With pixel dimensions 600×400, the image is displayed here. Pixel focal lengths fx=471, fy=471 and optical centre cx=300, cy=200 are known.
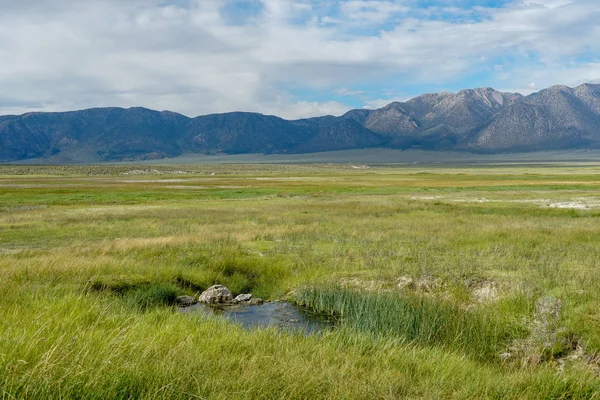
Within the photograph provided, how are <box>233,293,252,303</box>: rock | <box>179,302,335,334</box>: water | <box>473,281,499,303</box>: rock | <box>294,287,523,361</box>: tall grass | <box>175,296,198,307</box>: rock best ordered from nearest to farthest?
<box>294,287,523,361</box>: tall grass, <box>179,302,335,334</box>: water, <box>473,281,499,303</box>: rock, <box>175,296,198,307</box>: rock, <box>233,293,252,303</box>: rock

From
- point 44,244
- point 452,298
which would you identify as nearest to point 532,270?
point 452,298

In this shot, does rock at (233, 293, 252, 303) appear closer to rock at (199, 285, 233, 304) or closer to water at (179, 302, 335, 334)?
rock at (199, 285, 233, 304)

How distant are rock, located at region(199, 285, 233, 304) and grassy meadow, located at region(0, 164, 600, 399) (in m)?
Answer: 0.98

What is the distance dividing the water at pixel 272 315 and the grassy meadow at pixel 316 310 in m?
0.54

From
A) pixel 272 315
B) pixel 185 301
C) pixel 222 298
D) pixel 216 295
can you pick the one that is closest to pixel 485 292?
pixel 272 315

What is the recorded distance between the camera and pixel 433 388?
651cm

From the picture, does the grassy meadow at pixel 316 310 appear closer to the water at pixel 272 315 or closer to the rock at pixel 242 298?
the water at pixel 272 315

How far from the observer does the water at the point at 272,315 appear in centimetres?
1252

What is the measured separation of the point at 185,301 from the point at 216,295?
0.98 metres

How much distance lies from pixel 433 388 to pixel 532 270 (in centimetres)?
1098

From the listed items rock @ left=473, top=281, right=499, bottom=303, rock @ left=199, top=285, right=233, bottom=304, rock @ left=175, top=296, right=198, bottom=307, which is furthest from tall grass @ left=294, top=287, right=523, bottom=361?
rock @ left=175, top=296, right=198, bottom=307

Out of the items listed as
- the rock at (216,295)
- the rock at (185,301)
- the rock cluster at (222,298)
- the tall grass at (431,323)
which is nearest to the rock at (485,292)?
the tall grass at (431,323)

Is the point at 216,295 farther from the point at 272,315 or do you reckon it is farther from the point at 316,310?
the point at 316,310

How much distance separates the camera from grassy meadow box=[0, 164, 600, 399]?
20.0 feet
